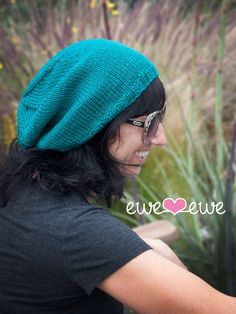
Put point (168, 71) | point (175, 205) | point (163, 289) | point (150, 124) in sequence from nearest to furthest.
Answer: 1. point (163, 289)
2. point (150, 124)
3. point (175, 205)
4. point (168, 71)

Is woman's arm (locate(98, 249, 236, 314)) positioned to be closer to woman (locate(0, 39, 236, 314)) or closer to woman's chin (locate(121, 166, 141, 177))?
woman (locate(0, 39, 236, 314))

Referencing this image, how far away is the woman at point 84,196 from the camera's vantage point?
3.57 ft

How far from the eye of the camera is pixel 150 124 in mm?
1367

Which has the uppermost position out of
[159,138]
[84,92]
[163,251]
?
[84,92]

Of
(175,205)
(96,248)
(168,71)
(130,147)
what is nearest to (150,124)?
(130,147)

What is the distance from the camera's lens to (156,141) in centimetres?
144

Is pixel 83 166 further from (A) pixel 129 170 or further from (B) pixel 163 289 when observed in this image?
(B) pixel 163 289

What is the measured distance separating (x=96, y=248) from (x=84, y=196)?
23cm

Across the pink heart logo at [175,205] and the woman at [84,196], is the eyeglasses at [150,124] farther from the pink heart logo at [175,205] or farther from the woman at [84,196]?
the pink heart logo at [175,205]

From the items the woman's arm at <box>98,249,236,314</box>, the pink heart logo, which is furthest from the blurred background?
the woman's arm at <box>98,249,236,314</box>

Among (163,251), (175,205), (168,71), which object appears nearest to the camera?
(163,251)

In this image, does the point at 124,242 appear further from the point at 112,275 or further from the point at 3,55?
the point at 3,55

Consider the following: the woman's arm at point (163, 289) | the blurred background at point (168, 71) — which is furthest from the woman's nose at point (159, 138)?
the blurred background at point (168, 71)

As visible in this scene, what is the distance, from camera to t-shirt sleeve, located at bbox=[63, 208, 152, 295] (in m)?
1.09
